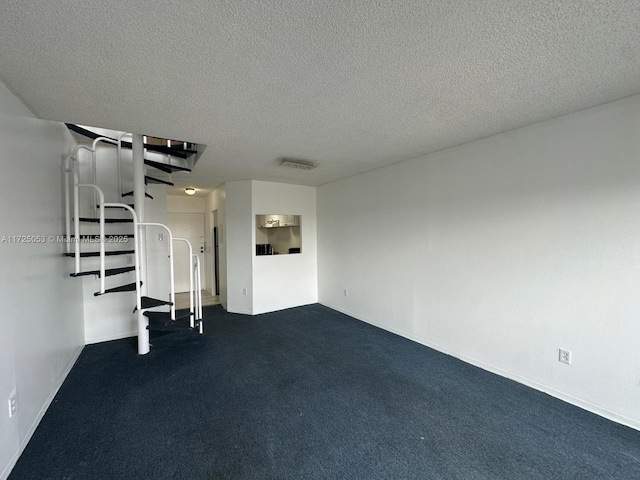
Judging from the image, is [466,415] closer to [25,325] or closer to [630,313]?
[630,313]

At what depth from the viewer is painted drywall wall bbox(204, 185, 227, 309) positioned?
506cm

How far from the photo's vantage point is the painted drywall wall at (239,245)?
4.67 meters

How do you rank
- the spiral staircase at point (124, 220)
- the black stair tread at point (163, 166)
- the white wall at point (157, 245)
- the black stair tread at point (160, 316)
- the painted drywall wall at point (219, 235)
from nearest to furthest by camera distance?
the spiral staircase at point (124, 220)
the black stair tread at point (160, 316)
the black stair tread at point (163, 166)
the white wall at point (157, 245)
the painted drywall wall at point (219, 235)

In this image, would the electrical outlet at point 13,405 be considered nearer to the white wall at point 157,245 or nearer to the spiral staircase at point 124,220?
the spiral staircase at point 124,220

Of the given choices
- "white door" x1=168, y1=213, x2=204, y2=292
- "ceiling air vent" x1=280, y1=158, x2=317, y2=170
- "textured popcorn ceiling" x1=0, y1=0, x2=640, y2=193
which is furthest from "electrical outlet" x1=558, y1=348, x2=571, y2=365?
"white door" x1=168, y1=213, x2=204, y2=292

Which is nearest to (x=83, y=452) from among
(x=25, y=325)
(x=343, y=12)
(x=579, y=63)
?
(x=25, y=325)

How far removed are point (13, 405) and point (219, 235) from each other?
12.9 ft

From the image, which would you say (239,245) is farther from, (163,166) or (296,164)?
(296,164)

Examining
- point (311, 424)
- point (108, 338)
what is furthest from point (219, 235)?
point (311, 424)

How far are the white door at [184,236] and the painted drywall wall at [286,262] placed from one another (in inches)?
95.0

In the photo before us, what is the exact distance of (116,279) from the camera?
372 cm

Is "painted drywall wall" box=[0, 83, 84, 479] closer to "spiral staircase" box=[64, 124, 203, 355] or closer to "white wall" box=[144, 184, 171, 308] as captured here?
"spiral staircase" box=[64, 124, 203, 355]

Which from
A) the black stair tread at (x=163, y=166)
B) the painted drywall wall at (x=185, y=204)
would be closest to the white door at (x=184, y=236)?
the painted drywall wall at (x=185, y=204)

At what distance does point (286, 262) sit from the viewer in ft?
16.5
